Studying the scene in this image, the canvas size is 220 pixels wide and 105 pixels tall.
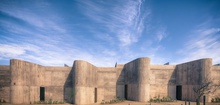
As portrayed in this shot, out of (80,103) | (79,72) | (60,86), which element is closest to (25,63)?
(60,86)

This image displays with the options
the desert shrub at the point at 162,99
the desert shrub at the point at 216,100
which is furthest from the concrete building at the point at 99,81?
the desert shrub at the point at 216,100

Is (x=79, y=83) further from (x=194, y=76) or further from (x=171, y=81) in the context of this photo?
(x=194, y=76)

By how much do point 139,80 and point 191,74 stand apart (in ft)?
30.3

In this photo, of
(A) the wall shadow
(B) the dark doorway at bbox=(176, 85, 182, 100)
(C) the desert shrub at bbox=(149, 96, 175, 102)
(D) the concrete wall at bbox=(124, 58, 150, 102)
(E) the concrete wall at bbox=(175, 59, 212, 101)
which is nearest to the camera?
(E) the concrete wall at bbox=(175, 59, 212, 101)

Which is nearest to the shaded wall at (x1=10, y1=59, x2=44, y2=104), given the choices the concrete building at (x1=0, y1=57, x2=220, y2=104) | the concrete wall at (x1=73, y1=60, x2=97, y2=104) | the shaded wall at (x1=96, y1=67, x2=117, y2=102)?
the concrete building at (x1=0, y1=57, x2=220, y2=104)

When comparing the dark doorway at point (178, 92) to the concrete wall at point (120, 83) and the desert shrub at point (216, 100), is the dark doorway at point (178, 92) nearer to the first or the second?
the desert shrub at point (216, 100)

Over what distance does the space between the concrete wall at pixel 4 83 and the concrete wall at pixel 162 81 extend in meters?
25.2

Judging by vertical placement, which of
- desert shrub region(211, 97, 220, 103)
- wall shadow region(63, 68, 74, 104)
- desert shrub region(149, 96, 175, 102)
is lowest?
desert shrub region(149, 96, 175, 102)

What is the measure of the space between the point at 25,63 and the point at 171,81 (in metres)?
26.1

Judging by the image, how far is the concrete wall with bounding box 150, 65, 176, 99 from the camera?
23266 mm

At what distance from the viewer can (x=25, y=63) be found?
1936cm

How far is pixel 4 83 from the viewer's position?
67.2 feet

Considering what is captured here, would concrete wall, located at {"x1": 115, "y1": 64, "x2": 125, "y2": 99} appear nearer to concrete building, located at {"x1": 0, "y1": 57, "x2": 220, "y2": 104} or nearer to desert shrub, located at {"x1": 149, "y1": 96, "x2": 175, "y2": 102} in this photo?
concrete building, located at {"x1": 0, "y1": 57, "x2": 220, "y2": 104}

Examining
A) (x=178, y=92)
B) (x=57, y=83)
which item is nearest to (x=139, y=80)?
(x=178, y=92)
